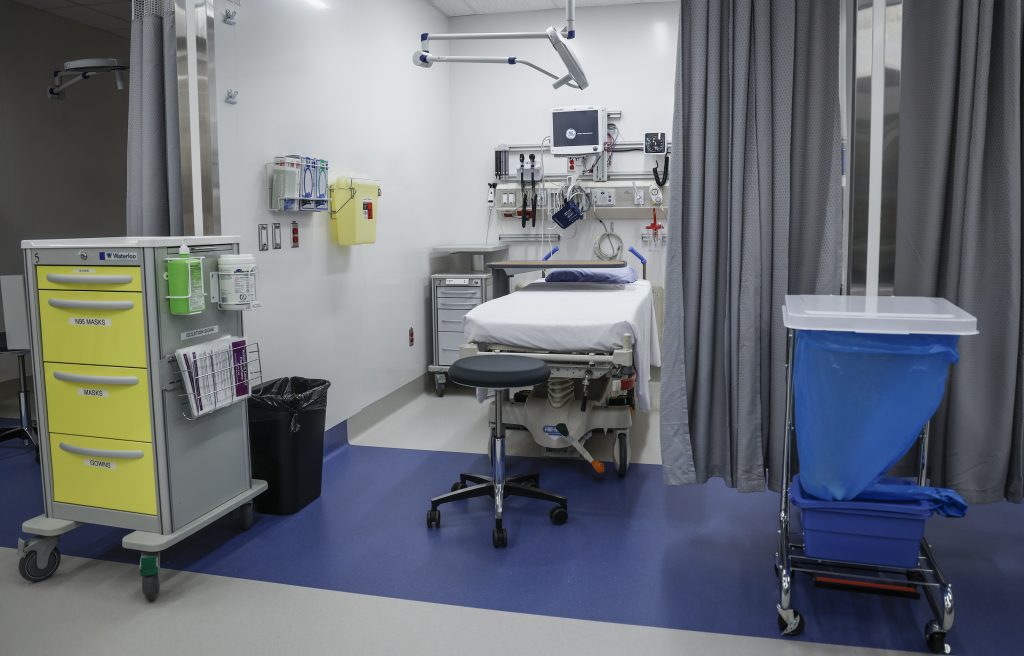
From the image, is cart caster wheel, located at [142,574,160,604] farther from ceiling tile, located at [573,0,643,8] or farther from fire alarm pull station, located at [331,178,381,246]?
ceiling tile, located at [573,0,643,8]

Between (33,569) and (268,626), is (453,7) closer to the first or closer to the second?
(33,569)

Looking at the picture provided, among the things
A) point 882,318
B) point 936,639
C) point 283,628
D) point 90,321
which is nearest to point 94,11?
point 90,321

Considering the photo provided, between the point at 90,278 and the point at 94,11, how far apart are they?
4418 mm

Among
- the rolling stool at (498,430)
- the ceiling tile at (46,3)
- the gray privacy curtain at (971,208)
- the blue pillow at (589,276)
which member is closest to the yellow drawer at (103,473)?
the rolling stool at (498,430)

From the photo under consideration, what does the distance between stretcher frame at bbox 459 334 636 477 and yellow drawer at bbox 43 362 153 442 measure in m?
1.52

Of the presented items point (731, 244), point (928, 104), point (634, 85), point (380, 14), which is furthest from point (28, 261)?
point (634, 85)

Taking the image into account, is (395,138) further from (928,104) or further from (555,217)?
(928,104)

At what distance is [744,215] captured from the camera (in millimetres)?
2830

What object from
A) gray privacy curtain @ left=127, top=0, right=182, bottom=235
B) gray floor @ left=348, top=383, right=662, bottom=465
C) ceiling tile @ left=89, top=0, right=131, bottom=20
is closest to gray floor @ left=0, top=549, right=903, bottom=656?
gray privacy curtain @ left=127, top=0, right=182, bottom=235

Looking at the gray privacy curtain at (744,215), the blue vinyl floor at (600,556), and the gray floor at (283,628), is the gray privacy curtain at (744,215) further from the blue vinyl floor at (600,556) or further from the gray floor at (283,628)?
the gray floor at (283,628)

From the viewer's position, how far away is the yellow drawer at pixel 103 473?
9.04ft

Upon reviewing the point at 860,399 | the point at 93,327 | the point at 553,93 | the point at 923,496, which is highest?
the point at 553,93

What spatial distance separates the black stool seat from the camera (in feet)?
10.1

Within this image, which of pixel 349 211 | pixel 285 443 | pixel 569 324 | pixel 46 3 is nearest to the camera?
pixel 285 443
